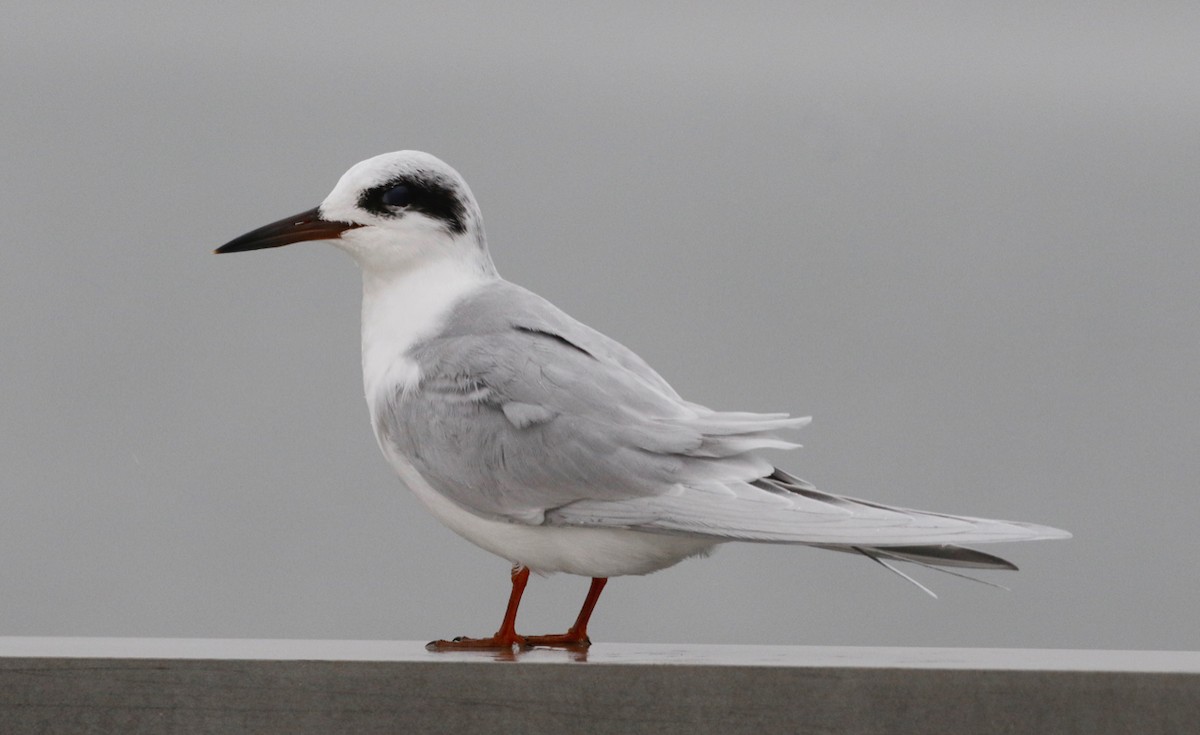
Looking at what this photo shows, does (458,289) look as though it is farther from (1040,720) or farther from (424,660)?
(1040,720)

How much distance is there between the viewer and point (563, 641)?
2484 millimetres

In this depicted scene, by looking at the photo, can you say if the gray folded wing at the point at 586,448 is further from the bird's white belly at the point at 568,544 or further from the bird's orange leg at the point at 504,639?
the bird's orange leg at the point at 504,639

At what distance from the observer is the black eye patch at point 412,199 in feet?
8.11

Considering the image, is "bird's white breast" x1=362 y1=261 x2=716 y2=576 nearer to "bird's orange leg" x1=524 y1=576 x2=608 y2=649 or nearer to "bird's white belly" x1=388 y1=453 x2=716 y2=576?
"bird's white belly" x1=388 y1=453 x2=716 y2=576

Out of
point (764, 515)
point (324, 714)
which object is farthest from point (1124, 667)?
point (324, 714)

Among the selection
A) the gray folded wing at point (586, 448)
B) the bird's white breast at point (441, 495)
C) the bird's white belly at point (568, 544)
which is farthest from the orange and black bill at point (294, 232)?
the bird's white belly at point (568, 544)

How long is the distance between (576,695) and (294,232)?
850 mm

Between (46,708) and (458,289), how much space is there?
860mm

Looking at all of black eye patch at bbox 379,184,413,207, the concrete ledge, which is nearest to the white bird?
black eye patch at bbox 379,184,413,207

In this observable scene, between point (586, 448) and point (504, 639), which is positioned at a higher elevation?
point (586, 448)

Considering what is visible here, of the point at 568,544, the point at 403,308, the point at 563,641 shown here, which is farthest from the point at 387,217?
the point at 563,641

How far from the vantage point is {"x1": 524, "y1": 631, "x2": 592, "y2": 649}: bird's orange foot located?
247 centimetres

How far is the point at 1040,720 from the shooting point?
7.05ft

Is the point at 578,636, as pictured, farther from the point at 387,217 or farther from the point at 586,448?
the point at 387,217
